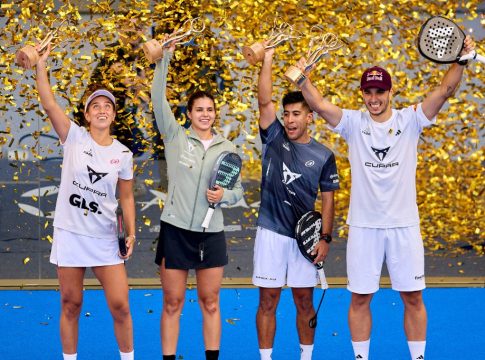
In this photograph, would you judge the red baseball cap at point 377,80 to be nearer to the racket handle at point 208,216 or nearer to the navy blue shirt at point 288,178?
the navy blue shirt at point 288,178

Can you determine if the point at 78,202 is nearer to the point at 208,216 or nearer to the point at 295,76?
the point at 208,216

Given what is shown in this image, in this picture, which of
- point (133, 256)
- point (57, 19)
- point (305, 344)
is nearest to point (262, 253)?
point (305, 344)

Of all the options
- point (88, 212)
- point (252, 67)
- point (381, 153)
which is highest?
point (252, 67)

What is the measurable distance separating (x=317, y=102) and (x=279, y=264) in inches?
43.9

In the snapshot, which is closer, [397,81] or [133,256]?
[397,81]

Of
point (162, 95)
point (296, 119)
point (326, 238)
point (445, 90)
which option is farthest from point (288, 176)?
point (445, 90)

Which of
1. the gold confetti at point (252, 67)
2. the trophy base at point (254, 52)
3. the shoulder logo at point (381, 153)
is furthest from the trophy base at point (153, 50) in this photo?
the gold confetti at point (252, 67)

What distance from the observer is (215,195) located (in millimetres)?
6496

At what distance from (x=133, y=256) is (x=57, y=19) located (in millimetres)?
2923

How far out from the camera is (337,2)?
903 centimetres

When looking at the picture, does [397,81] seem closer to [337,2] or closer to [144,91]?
[337,2]

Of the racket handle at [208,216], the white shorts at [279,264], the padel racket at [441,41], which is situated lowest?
the white shorts at [279,264]

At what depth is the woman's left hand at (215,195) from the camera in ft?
21.3

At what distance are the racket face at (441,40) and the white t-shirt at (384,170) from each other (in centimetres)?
49
